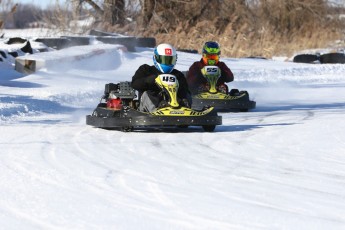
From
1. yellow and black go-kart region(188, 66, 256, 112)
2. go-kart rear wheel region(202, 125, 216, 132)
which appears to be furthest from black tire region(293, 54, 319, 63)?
go-kart rear wheel region(202, 125, 216, 132)

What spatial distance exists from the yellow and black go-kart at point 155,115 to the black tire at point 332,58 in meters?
16.5

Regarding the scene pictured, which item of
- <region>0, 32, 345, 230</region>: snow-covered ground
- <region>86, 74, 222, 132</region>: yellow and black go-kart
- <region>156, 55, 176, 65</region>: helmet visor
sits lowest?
A: <region>0, 32, 345, 230</region>: snow-covered ground

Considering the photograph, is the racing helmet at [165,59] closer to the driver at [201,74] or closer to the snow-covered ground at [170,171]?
the snow-covered ground at [170,171]

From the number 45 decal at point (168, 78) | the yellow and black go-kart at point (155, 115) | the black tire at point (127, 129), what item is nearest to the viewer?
the yellow and black go-kart at point (155, 115)

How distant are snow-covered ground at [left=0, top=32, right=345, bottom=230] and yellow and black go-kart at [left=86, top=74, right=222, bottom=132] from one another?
0.16 meters

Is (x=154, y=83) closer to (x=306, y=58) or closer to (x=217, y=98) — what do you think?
(x=217, y=98)

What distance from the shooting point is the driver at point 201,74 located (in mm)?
14641

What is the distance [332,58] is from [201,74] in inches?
531

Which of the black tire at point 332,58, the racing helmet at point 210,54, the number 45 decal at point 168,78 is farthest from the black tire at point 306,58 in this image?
the number 45 decal at point 168,78

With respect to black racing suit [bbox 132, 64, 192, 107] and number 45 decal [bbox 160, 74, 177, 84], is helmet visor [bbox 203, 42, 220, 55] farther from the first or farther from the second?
number 45 decal [bbox 160, 74, 177, 84]

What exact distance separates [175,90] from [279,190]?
Result: 183 inches

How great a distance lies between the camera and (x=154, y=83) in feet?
37.0

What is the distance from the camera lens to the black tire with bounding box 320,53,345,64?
27359mm

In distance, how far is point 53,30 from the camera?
100ft
